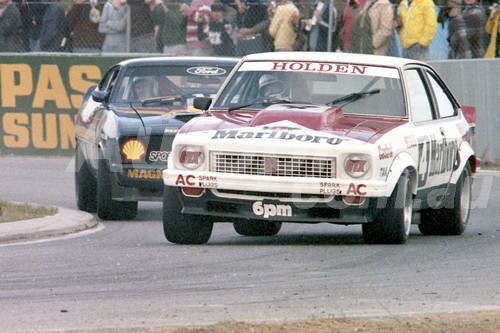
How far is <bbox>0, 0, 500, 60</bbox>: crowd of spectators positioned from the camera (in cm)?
1917

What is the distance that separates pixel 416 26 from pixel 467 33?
0.91 meters

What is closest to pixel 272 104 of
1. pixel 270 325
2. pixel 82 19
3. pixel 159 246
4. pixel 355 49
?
pixel 159 246

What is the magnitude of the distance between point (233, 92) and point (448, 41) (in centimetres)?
905

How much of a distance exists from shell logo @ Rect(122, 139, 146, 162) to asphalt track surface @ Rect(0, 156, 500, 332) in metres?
0.81

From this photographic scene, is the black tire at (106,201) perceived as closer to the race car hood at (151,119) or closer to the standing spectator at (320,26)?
the race car hood at (151,119)

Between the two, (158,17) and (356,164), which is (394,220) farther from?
(158,17)

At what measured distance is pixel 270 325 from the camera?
6.79 meters

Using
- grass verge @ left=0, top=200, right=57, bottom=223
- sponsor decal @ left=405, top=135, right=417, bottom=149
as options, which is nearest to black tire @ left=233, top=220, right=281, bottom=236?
sponsor decal @ left=405, top=135, right=417, bottom=149

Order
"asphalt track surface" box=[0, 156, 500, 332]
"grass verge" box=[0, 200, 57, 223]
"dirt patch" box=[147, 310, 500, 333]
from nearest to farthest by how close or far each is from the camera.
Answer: "dirt patch" box=[147, 310, 500, 333]
"asphalt track surface" box=[0, 156, 500, 332]
"grass verge" box=[0, 200, 57, 223]

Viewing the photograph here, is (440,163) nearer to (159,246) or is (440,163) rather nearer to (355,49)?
(159,246)

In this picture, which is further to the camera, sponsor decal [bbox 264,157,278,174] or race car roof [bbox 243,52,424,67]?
race car roof [bbox 243,52,424,67]

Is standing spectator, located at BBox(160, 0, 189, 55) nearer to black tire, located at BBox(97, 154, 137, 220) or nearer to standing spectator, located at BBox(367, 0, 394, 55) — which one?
standing spectator, located at BBox(367, 0, 394, 55)

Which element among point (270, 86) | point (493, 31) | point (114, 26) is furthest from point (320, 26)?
point (270, 86)

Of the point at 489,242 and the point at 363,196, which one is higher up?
the point at 363,196
